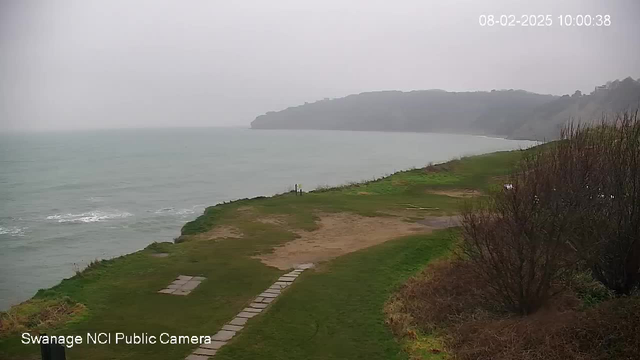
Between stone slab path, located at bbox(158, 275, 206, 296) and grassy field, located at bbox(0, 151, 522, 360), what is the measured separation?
0.67ft

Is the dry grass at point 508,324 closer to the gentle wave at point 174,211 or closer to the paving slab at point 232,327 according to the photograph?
the paving slab at point 232,327

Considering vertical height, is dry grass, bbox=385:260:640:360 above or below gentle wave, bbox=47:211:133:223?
above

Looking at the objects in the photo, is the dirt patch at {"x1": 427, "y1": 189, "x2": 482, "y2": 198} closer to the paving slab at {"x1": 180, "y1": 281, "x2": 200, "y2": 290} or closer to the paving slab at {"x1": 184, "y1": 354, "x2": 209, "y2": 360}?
the paving slab at {"x1": 180, "y1": 281, "x2": 200, "y2": 290}

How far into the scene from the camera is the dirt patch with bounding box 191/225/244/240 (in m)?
17.6

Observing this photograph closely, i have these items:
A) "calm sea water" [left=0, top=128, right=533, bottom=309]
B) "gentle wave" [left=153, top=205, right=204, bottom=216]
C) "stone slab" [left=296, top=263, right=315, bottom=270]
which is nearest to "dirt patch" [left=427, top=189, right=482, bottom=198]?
"calm sea water" [left=0, top=128, right=533, bottom=309]

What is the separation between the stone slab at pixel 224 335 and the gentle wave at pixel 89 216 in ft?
89.5

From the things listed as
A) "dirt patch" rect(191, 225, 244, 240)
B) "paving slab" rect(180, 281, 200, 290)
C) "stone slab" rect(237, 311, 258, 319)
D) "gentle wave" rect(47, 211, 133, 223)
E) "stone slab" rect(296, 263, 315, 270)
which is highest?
"dirt patch" rect(191, 225, 244, 240)

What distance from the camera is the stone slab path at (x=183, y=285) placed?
1152cm

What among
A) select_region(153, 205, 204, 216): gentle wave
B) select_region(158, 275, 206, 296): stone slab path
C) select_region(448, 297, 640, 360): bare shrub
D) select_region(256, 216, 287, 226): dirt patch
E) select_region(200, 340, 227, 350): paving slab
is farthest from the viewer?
select_region(153, 205, 204, 216): gentle wave

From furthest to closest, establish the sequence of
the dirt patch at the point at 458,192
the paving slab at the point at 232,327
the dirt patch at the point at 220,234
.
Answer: the dirt patch at the point at 458,192
the dirt patch at the point at 220,234
the paving slab at the point at 232,327

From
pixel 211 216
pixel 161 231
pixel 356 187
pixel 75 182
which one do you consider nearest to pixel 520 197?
pixel 211 216

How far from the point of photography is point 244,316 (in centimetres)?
995

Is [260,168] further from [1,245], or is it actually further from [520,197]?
[520,197]

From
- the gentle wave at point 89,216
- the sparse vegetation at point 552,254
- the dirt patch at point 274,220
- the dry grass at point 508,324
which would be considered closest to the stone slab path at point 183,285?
the dry grass at point 508,324
